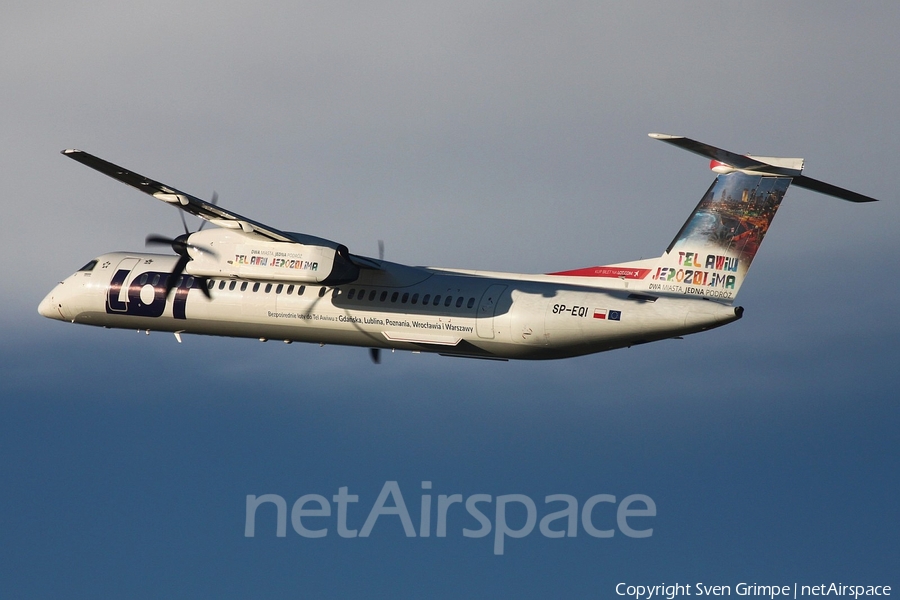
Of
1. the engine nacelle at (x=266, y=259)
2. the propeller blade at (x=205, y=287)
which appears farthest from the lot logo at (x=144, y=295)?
the engine nacelle at (x=266, y=259)

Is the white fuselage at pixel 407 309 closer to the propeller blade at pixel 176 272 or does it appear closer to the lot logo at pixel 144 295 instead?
the lot logo at pixel 144 295

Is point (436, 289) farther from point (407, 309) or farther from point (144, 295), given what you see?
point (144, 295)

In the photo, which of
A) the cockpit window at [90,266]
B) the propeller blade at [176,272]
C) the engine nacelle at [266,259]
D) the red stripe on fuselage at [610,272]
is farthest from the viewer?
the cockpit window at [90,266]

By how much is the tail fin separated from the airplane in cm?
3

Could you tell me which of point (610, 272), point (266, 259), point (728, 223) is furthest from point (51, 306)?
point (728, 223)

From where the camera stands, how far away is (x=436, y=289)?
134 feet

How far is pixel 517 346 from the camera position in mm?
39500

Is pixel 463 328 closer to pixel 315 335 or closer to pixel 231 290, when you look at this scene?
pixel 315 335

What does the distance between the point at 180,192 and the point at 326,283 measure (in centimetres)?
517

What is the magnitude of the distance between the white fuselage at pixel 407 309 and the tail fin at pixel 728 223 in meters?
1.04

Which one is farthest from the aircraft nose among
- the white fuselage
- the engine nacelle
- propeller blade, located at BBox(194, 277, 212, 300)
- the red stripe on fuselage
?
the red stripe on fuselage

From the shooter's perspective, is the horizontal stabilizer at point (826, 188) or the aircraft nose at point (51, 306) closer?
the horizontal stabilizer at point (826, 188)

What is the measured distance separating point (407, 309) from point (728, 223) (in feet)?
31.9

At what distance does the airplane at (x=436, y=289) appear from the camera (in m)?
37.7
